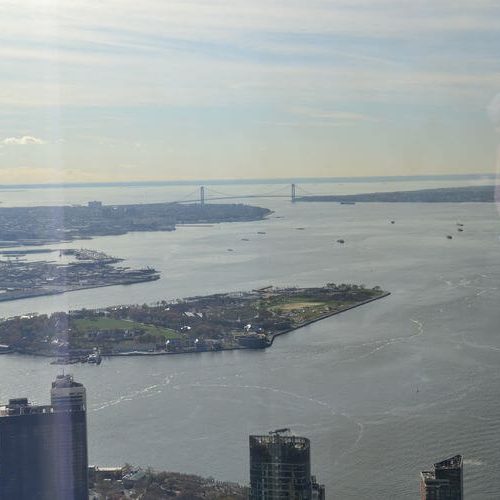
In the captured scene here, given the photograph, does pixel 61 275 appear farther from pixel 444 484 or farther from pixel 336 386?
pixel 444 484

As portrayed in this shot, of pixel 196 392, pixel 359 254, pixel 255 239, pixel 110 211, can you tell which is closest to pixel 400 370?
pixel 196 392

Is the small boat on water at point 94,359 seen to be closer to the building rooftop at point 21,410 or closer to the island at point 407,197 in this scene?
the building rooftop at point 21,410

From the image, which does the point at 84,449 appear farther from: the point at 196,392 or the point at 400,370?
the point at 400,370

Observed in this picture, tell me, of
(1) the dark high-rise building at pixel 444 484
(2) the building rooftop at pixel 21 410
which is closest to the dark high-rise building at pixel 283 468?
(1) the dark high-rise building at pixel 444 484

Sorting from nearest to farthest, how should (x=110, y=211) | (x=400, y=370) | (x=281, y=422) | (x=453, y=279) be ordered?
1. (x=281, y=422)
2. (x=400, y=370)
3. (x=453, y=279)
4. (x=110, y=211)

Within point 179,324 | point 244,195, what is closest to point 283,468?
point 179,324

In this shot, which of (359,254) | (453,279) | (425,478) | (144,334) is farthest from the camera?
(359,254)
